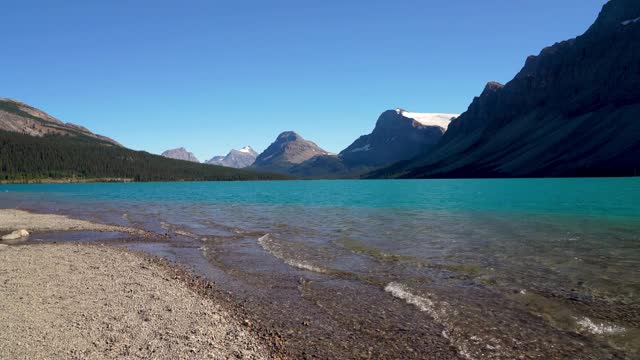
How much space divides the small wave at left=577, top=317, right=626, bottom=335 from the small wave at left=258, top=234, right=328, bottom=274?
12651 millimetres

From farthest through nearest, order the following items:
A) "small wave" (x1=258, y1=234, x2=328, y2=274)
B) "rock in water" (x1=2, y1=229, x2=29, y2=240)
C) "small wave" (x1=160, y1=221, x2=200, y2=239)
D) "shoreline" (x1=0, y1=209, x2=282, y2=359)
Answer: "small wave" (x1=160, y1=221, x2=200, y2=239) → "rock in water" (x1=2, y1=229, x2=29, y2=240) → "small wave" (x1=258, y1=234, x2=328, y2=274) → "shoreline" (x1=0, y1=209, x2=282, y2=359)

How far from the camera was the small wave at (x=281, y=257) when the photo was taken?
2528cm

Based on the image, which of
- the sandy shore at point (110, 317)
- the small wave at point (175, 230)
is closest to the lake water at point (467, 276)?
the small wave at point (175, 230)

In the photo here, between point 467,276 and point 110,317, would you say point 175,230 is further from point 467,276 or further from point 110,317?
point 467,276

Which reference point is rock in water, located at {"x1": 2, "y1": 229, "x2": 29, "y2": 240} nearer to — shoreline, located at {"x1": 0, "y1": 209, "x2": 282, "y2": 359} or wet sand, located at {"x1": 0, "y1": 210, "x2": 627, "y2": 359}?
shoreline, located at {"x1": 0, "y1": 209, "x2": 282, "y2": 359}

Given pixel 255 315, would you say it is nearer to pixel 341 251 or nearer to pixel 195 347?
pixel 195 347

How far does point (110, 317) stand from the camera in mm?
15398

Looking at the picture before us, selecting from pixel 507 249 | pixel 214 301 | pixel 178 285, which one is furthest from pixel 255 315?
pixel 507 249

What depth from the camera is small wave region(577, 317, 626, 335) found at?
14961mm

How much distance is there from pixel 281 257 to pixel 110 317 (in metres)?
14.4

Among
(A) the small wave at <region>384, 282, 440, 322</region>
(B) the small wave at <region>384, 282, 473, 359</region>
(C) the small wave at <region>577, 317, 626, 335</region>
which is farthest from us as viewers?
(A) the small wave at <region>384, 282, 440, 322</region>

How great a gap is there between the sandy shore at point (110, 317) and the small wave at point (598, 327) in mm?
11513

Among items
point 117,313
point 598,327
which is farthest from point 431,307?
point 117,313

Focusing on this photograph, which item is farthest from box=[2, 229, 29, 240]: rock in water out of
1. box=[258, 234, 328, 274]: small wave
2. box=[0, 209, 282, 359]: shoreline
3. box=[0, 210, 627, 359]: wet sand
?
box=[258, 234, 328, 274]: small wave
